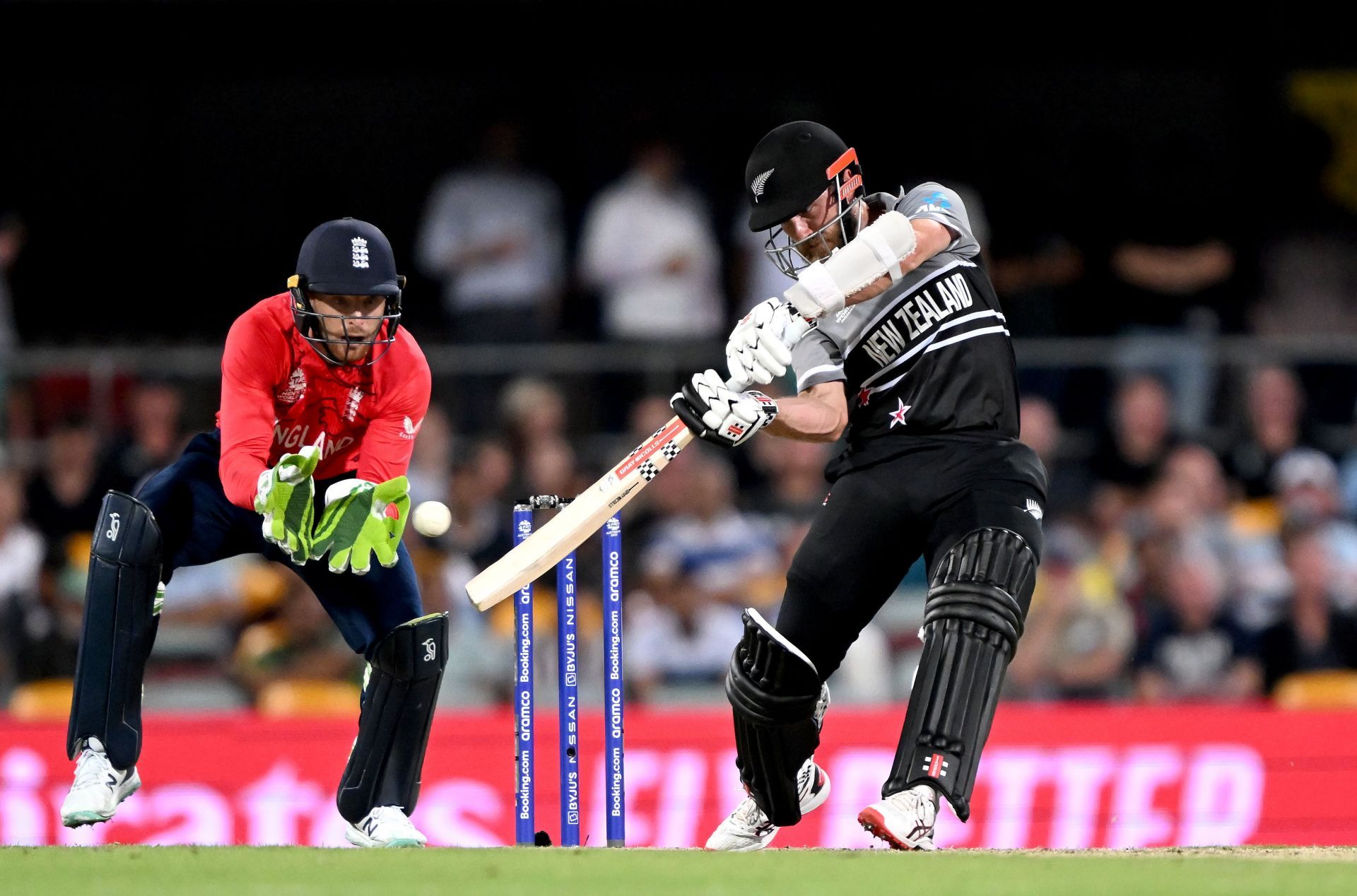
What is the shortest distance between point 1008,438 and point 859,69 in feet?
21.9

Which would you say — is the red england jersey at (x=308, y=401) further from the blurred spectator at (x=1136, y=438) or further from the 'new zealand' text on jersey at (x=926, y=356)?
the blurred spectator at (x=1136, y=438)

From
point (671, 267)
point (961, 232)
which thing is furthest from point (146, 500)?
point (671, 267)

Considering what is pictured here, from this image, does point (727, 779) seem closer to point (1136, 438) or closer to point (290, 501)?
point (1136, 438)

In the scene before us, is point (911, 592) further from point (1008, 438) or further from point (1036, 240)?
point (1008, 438)

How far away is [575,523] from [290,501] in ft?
2.40

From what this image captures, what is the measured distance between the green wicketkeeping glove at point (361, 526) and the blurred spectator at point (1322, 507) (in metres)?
4.95

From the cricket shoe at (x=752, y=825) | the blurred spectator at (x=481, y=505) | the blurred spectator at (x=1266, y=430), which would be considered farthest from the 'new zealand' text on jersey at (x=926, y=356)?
the blurred spectator at (x=1266, y=430)

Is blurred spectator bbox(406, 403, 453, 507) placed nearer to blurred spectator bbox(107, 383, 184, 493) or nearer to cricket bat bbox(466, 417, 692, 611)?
blurred spectator bbox(107, 383, 184, 493)

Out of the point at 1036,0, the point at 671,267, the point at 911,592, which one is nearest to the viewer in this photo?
the point at 911,592

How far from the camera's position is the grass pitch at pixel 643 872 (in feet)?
12.8

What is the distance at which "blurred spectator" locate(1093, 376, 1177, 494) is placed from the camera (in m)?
8.97

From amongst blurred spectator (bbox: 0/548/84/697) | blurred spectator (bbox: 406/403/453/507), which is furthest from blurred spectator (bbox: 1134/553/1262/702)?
blurred spectator (bbox: 0/548/84/697)

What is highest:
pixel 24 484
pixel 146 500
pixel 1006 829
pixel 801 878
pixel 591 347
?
pixel 591 347

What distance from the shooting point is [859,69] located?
11.5 meters
